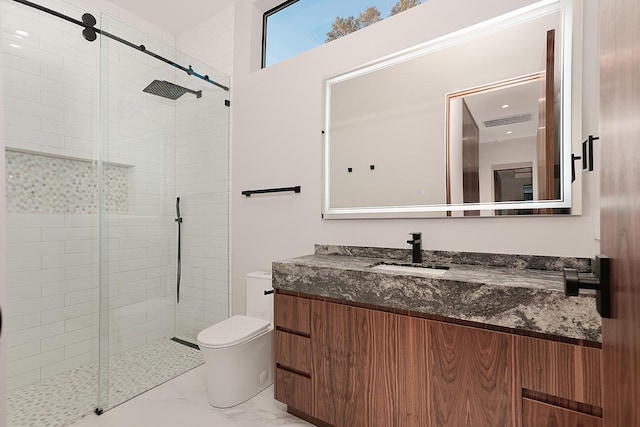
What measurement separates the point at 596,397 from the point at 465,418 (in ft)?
1.48

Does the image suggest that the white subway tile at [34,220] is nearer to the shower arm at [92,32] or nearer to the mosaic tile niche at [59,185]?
the mosaic tile niche at [59,185]

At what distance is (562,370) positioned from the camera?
3.60 feet

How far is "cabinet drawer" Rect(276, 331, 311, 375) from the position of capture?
1711 millimetres

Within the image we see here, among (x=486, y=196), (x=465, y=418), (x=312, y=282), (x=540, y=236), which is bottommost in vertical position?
(x=465, y=418)

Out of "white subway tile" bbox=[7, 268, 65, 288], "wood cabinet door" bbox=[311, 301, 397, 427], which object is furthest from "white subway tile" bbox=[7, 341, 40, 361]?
"wood cabinet door" bbox=[311, 301, 397, 427]

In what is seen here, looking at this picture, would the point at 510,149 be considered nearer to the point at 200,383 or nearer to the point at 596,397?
the point at 596,397

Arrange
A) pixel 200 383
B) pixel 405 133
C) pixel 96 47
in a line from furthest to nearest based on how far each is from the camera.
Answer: pixel 96 47
pixel 200 383
pixel 405 133

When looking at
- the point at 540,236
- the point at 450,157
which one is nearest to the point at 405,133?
the point at 450,157

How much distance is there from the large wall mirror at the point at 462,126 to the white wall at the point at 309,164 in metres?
0.07

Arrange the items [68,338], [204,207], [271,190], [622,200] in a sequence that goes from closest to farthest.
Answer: [622,200] → [68,338] → [271,190] → [204,207]

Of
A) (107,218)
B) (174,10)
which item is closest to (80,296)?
(107,218)

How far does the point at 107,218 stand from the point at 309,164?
143 centimetres

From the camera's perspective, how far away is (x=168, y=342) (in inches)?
104

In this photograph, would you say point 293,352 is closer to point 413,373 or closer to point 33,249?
point 413,373
